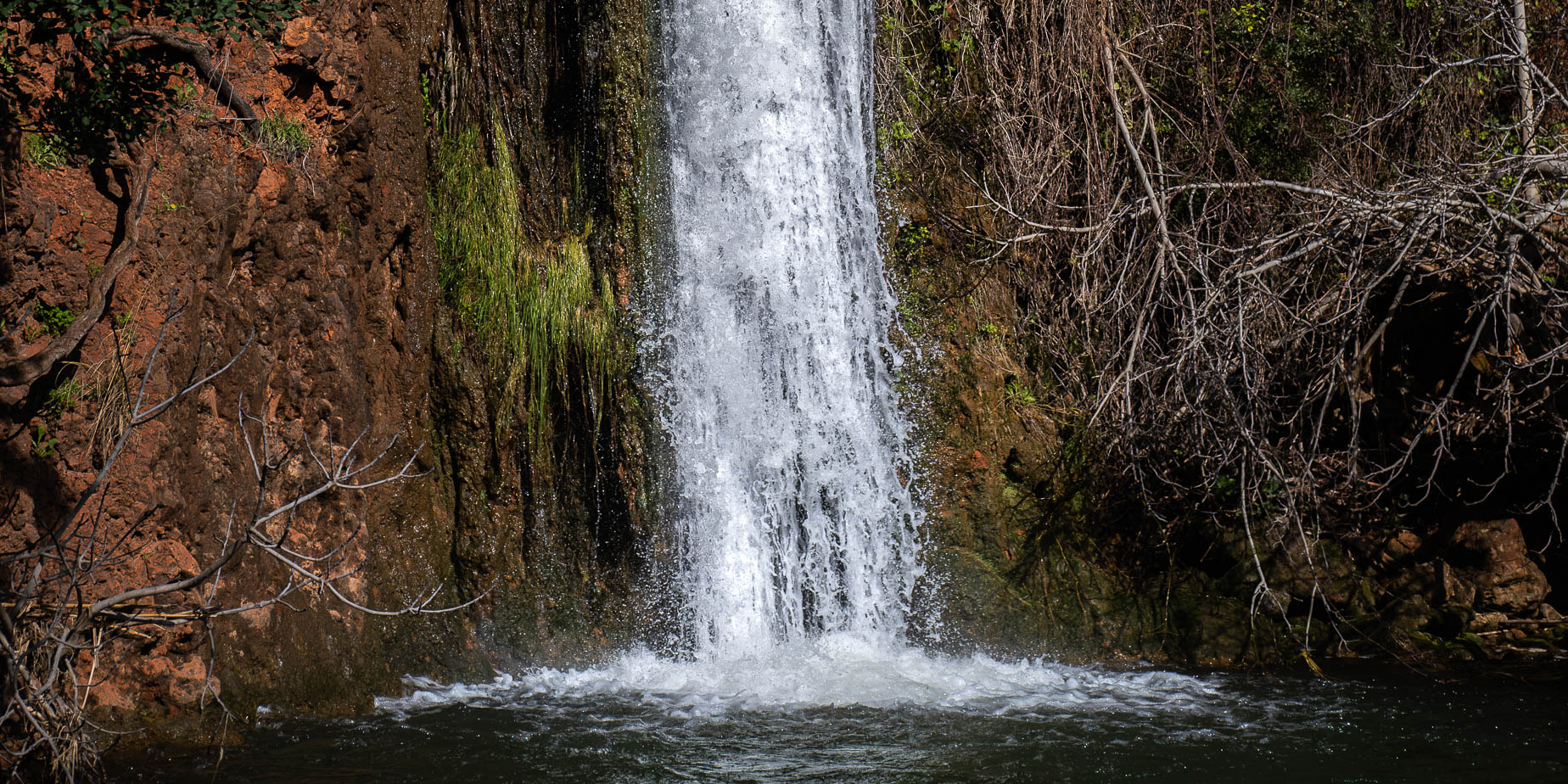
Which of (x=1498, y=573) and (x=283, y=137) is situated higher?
(x=283, y=137)

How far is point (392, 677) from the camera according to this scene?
6.57 metres

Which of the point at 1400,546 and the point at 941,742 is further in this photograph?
the point at 1400,546

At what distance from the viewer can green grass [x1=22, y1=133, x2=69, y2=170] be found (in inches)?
200

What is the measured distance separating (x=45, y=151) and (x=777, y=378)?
163 inches

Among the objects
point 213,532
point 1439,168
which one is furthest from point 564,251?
point 1439,168

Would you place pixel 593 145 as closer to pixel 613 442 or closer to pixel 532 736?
pixel 613 442

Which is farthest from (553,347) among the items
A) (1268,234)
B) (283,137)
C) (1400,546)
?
(1400,546)

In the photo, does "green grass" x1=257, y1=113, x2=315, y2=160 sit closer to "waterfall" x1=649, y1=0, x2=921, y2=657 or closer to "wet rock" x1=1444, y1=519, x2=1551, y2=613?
"waterfall" x1=649, y1=0, x2=921, y2=657

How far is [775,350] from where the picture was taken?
749cm

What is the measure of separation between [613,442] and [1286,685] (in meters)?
4.19

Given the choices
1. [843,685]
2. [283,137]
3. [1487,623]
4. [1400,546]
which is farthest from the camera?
[1400,546]

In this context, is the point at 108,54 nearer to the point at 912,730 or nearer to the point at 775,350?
the point at 775,350

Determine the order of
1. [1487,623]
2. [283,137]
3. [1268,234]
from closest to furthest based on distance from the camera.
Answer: [283,137], [1487,623], [1268,234]

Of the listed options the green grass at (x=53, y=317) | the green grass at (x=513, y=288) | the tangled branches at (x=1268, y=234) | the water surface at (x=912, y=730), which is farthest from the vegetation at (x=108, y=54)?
the tangled branches at (x=1268, y=234)
